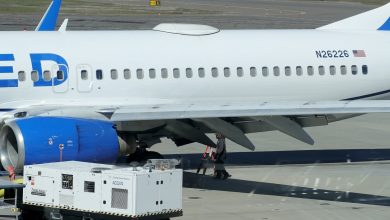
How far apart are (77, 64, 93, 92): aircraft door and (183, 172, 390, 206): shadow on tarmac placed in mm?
4077

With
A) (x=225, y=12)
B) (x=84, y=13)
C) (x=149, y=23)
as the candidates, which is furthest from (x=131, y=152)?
(x=225, y=12)

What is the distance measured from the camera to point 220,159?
34469 mm

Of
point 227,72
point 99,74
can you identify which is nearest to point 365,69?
point 227,72

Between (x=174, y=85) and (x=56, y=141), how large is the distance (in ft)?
21.8

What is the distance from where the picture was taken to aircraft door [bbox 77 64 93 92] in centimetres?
3412

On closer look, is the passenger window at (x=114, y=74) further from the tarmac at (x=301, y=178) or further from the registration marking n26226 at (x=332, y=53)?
the registration marking n26226 at (x=332, y=53)

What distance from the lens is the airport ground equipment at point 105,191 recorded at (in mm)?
24969

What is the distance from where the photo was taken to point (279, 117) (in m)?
31.5

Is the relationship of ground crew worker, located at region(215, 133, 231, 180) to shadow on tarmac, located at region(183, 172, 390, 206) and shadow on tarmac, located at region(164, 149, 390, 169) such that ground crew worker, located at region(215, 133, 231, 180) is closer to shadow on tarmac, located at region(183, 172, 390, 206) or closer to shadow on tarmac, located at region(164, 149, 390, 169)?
shadow on tarmac, located at region(183, 172, 390, 206)

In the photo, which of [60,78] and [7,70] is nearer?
[7,70]

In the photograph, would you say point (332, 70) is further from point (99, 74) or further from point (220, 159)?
point (99, 74)

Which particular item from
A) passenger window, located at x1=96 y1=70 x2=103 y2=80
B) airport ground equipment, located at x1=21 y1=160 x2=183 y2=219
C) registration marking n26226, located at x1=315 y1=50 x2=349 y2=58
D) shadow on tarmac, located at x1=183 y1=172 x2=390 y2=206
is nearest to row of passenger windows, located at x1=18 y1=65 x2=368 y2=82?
passenger window, located at x1=96 y1=70 x2=103 y2=80

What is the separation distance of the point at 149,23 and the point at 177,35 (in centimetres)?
5227

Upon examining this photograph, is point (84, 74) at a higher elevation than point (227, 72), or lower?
higher
